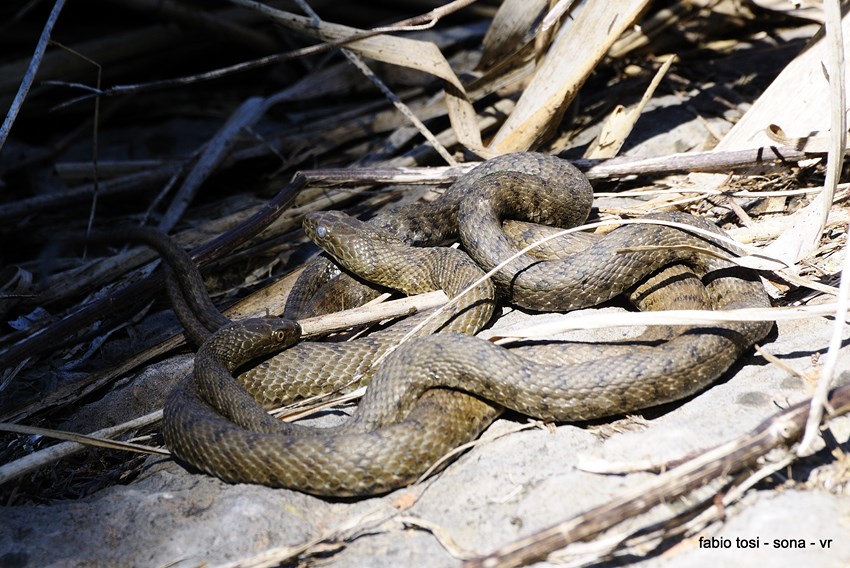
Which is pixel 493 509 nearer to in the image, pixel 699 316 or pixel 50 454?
pixel 699 316

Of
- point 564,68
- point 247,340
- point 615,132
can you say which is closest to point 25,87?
point 247,340

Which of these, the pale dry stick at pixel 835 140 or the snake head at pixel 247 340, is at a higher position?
the pale dry stick at pixel 835 140

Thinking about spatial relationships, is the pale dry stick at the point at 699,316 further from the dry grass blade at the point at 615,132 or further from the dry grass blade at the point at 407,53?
the dry grass blade at the point at 407,53

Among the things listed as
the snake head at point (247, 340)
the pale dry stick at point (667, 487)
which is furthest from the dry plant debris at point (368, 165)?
the snake head at point (247, 340)

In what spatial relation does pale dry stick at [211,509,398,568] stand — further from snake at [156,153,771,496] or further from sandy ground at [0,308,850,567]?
snake at [156,153,771,496]

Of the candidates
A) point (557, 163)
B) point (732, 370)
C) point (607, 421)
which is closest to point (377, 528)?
point (607, 421)

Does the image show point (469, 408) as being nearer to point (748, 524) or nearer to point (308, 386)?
point (308, 386)

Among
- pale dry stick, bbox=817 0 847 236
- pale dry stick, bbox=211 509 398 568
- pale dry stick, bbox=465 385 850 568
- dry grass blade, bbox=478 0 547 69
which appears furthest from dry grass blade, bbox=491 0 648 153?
pale dry stick, bbox=211 509 398 568
